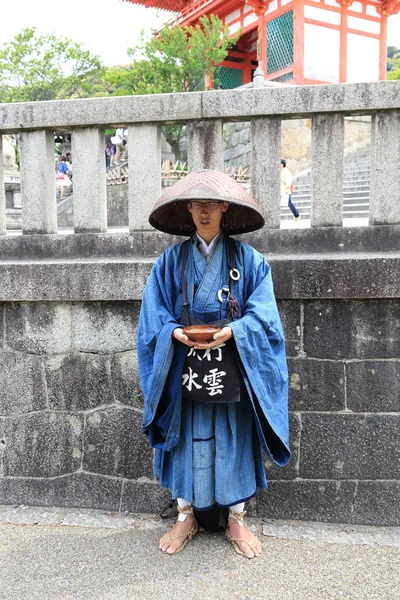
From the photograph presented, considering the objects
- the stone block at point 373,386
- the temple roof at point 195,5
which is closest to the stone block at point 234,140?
the temple roof at point 195,5

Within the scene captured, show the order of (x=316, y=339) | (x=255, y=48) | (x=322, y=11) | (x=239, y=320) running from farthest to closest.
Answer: (x=255, y=48) < (x=322, y=11) < (x=316, y=339) < (x=239, y=320)

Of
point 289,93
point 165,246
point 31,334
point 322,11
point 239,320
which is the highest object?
point 322,11

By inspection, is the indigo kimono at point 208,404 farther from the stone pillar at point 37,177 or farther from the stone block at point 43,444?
the stone pillar at point 37,177

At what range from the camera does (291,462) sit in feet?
10.6

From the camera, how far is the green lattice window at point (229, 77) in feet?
75.2

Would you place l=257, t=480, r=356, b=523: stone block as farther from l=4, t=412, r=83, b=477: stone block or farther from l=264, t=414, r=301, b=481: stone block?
l=4, t=412, r=83, b=477: stone block

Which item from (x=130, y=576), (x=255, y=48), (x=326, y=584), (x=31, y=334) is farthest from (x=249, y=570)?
(x=255, y=48)

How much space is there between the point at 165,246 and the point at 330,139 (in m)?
1.26

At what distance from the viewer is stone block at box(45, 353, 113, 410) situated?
11.1ft

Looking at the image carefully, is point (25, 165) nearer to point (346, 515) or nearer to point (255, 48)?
point (346, 515)

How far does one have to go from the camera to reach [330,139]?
323 cm

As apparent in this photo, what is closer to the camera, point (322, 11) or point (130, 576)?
point (130, 576)

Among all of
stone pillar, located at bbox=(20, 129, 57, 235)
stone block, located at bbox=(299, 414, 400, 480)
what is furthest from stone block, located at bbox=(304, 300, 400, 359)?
stone pillar, located at bbox=(20, 129, 57, 235)

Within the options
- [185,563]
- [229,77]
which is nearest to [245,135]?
[229,77]
